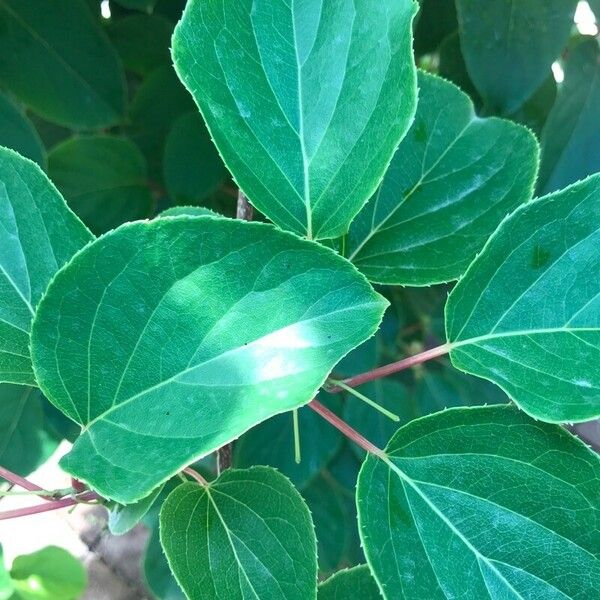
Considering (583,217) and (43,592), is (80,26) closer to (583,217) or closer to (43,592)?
(583,217)

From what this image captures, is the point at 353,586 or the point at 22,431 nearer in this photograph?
the point at 353,586

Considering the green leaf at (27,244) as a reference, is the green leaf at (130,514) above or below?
below

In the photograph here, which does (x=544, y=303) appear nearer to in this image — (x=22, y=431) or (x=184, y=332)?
(x=184, y=332)

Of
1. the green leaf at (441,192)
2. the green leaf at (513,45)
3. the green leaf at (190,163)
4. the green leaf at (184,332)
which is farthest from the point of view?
the green leaf at (190,163)

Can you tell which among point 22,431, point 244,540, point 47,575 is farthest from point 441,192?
point 47,575

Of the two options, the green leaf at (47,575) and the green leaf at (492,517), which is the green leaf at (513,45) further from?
the green leaf at (47,575)

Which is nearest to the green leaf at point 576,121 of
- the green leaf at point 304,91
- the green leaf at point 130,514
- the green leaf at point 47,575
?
the green leaf at point 304,91

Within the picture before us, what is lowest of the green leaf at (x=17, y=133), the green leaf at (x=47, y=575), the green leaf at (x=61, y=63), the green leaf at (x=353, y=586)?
the green leaf at (x=47, y=575)
